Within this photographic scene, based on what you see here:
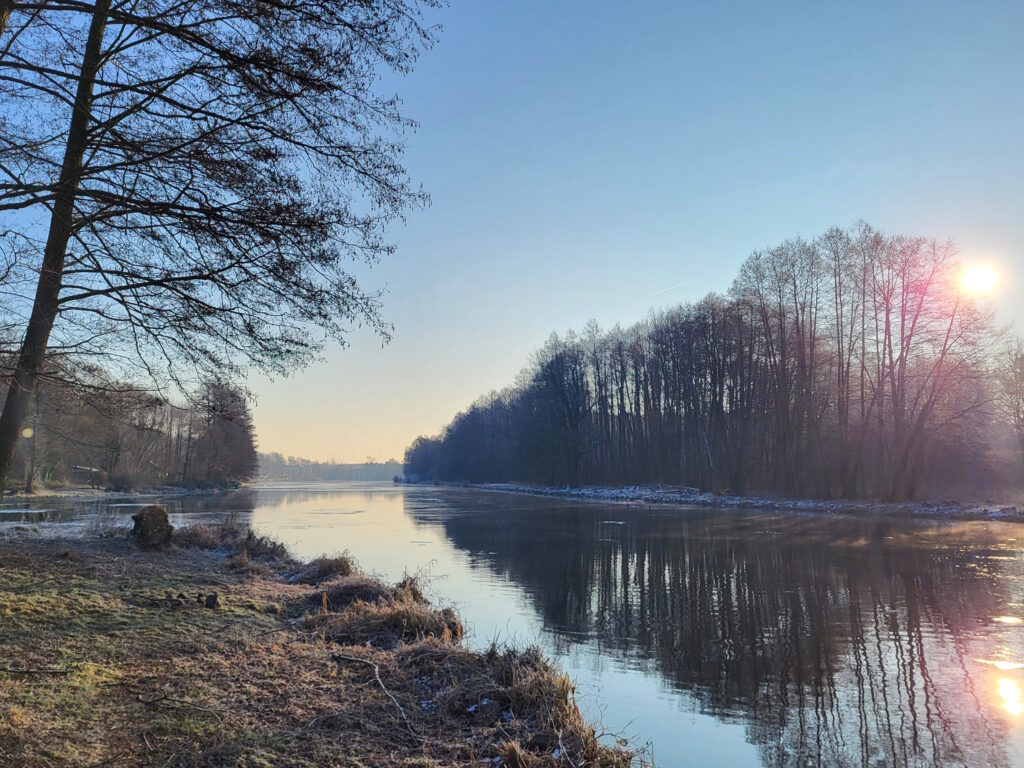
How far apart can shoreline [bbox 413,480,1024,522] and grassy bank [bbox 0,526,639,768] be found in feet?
92.4

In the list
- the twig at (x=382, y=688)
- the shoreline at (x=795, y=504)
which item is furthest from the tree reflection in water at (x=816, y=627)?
the shoreline at (x=795, y=504)

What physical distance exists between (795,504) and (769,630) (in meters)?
27.1

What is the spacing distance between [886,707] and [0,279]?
31.7 feet

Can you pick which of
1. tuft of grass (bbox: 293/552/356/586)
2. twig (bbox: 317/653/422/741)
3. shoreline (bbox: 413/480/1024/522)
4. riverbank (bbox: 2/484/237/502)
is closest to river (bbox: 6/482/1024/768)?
tuft of grass (bbox: 293/552/356/586)

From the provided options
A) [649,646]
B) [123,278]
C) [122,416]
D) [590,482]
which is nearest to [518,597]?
[649,646]

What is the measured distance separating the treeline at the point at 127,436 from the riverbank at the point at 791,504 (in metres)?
28.0

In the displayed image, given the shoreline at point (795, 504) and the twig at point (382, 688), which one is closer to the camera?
the twig at point (382, 688)

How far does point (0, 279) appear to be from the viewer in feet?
17.3

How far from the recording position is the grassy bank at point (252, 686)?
3840mm

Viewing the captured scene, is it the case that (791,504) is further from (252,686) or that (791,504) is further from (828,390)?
(252,686)

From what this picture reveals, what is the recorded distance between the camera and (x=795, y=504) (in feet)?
112

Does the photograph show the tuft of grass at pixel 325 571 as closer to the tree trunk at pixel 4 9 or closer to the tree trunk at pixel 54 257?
the tree trunk at pixel 54 257

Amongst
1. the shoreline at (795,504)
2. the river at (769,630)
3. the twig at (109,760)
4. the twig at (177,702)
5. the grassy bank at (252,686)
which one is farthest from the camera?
the shoreline at (795,504)

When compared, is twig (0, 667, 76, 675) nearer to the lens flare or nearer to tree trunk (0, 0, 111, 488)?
tree trunk (0, 0, 111, 488)
